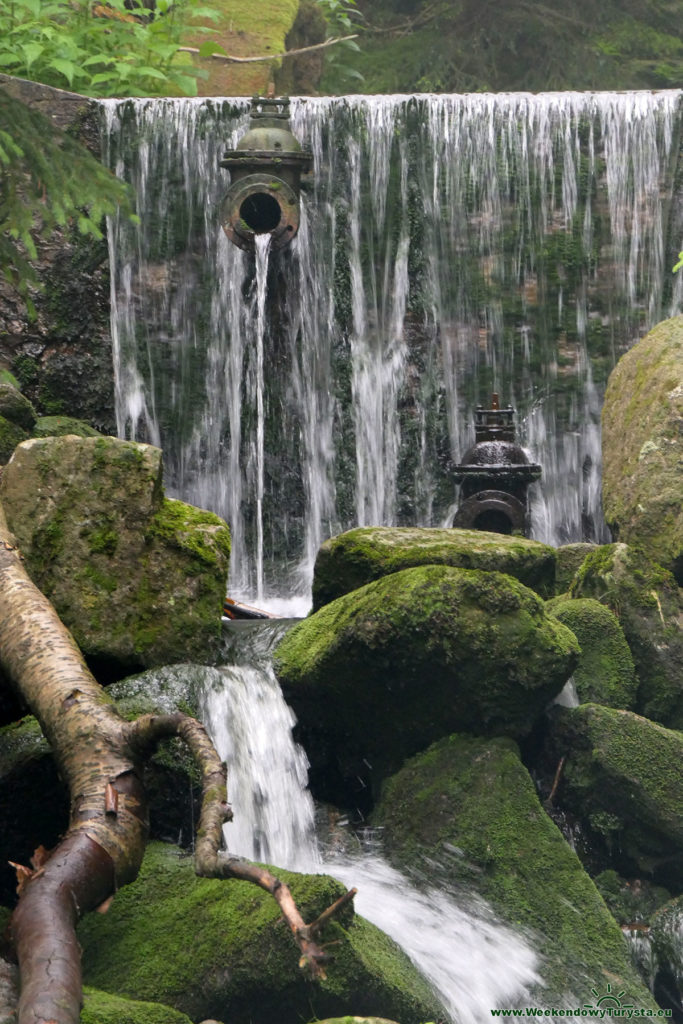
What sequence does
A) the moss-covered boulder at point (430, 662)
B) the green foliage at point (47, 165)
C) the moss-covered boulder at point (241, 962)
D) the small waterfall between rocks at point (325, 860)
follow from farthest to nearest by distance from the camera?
the green foliage at point (47, 165), the moss-covered boulder at point (430, 662), the small waterfall between rocks at point (325, 860), the moss-covered boulder at point (241, 962)

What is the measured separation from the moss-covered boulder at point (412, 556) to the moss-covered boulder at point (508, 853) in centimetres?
113

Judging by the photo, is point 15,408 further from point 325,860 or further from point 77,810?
point 77,810

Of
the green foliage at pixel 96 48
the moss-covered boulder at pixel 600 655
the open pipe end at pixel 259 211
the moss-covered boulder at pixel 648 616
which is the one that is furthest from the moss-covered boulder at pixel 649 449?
the green foliage at pixel 96 48

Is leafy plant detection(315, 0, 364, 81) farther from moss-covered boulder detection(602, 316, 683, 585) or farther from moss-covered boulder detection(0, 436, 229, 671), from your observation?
moss-covered boulder detection(0, 436, 229, 671)

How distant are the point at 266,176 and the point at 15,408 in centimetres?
335

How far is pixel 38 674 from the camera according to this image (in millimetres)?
4395

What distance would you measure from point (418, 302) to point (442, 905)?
659cm

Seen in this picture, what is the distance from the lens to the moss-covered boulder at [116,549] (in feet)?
19.2

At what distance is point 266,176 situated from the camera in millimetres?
10156

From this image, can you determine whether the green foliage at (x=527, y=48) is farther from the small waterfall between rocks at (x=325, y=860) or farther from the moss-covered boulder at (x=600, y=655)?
the small waterfall between rocks at (x=325, y=860)

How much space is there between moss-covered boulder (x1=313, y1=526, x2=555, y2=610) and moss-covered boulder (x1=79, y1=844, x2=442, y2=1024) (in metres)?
2.46

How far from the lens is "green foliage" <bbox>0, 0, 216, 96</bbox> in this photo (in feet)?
37.1

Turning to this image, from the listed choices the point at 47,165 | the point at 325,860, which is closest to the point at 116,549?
the point at 325,860

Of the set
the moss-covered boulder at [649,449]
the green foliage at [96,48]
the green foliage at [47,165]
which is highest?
the green foliage at [96,48]
